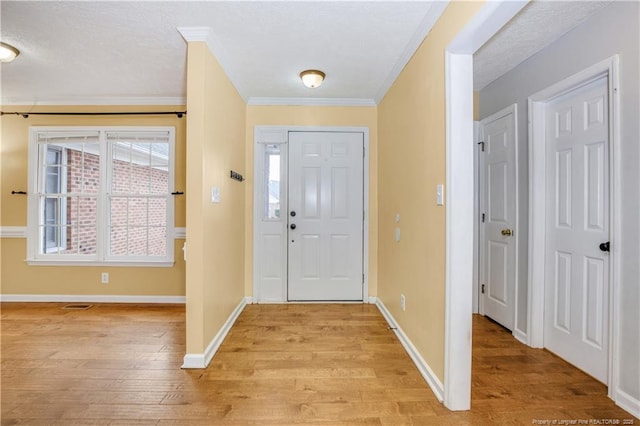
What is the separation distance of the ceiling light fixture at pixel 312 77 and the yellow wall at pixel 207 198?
735mm

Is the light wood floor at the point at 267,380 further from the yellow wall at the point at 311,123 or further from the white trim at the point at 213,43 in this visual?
the white trim at the point at 213,43

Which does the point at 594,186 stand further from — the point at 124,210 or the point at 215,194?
the point at 124,210

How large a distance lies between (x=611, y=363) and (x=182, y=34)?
3.64 m

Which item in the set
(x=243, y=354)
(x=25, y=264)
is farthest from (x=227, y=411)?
(x=25, y=264)

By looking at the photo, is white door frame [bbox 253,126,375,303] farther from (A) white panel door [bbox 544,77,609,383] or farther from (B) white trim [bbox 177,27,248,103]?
(A) white panel door [bbox 544,77,609,383]

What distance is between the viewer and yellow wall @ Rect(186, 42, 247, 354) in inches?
86.3

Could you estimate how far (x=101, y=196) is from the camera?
142 inches

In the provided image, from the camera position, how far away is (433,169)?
1968mm

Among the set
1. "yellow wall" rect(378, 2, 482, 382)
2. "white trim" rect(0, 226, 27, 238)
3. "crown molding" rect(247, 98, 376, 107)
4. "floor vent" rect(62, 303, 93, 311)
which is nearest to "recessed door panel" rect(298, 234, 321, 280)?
"yellow wall" rect(378, 2, 482, 382)

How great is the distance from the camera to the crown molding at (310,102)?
3.52 metres

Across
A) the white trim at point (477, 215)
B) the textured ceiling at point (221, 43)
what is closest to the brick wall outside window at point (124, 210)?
the textured ceiling at point (221, 43)

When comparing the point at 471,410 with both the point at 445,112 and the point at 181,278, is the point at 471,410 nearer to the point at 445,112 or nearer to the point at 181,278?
the point at 445,112

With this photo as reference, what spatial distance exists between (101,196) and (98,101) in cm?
117

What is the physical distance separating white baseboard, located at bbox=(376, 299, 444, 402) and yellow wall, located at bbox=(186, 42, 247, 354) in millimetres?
1613
